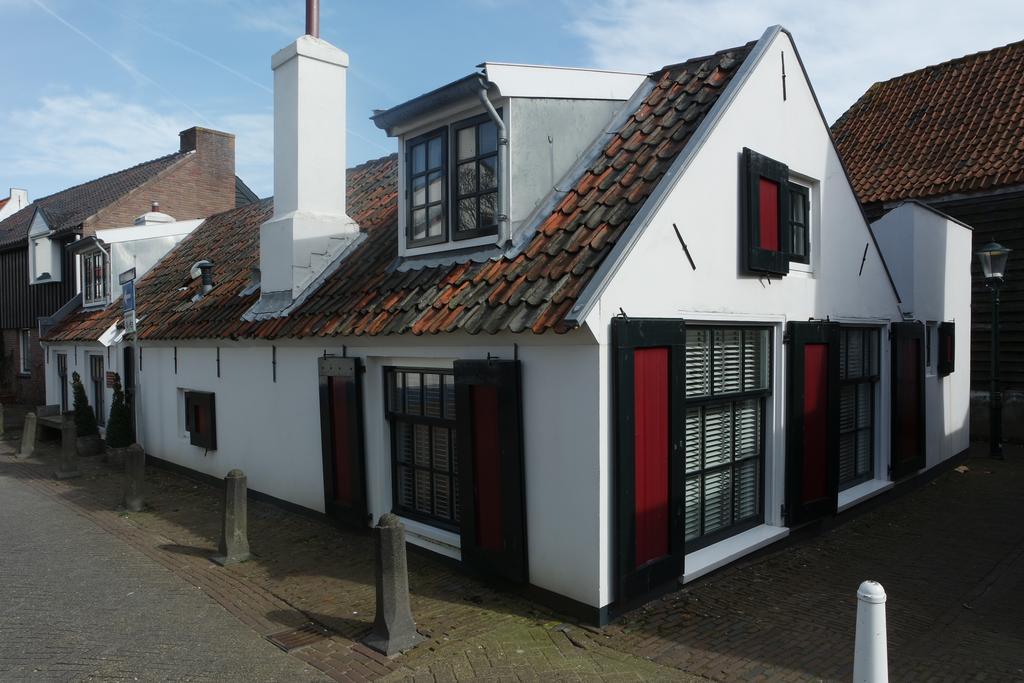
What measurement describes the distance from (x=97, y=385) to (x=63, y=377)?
9.53 ft

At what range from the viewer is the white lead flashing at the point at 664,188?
507 cm

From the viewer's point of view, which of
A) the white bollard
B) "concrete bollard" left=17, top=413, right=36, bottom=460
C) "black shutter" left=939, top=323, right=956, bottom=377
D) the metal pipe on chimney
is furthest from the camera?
"concrete bollard" left=17, top=413, right=36, bottom=460

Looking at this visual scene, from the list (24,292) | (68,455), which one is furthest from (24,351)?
(68,455)

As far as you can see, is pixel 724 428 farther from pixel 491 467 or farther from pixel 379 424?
pixel 379 424

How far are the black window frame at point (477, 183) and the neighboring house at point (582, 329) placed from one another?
3 centimetres

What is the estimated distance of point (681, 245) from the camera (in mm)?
5965

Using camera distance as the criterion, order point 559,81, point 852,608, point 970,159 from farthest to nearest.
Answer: point 970,159 → point 559,81 → point 852,608

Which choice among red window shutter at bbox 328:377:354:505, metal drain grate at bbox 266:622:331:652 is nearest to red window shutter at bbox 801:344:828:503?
red window shutter at bbox 328:377:354:505

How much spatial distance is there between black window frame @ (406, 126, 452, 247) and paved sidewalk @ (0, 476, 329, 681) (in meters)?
4.02

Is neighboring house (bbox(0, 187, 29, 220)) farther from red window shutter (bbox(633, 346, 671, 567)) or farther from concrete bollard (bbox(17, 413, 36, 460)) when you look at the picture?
red window shutter (bbox(633, 346, 671, 567))

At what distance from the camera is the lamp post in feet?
37.1

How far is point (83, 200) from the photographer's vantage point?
2347 centimetres

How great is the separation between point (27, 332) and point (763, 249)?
79.1 feet

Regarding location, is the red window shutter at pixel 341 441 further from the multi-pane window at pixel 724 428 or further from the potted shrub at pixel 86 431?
the potted shrub at pixel 86 431
